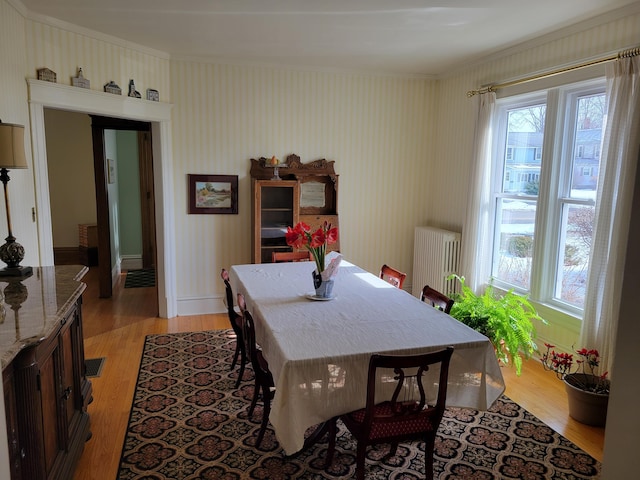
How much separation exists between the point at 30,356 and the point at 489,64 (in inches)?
177

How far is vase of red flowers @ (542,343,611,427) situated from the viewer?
2.92m

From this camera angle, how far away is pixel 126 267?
25.0 ft

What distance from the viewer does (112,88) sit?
4156 mm

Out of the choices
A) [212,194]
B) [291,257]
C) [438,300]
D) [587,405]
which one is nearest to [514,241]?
[587,405]

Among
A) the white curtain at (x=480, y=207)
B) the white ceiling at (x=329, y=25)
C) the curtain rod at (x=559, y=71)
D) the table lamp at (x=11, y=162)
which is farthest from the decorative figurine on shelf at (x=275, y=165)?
the table lamp at (x=11, y=162)

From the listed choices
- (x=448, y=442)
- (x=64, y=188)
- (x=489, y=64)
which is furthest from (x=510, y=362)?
(x=64, y=188)

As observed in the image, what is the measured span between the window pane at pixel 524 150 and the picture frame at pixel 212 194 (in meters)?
2.83

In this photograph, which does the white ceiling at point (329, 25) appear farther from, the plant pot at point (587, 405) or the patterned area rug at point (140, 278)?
the patterned area rug at point (140, 278)

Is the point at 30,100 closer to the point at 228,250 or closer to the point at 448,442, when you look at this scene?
the point at 228,250

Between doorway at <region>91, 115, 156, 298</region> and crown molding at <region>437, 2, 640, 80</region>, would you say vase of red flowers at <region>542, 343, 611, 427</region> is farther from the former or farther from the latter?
doorway at <region>91, 115, 156, 298</region>

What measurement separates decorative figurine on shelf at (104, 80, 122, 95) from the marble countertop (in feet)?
6.57

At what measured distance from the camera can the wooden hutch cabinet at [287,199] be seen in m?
4.84

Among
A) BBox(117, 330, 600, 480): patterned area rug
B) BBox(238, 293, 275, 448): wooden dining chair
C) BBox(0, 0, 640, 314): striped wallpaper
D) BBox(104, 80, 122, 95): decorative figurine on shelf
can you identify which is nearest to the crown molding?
BBox(0, 0, 640, 314): striped wallpaper

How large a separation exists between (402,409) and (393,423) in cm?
8
